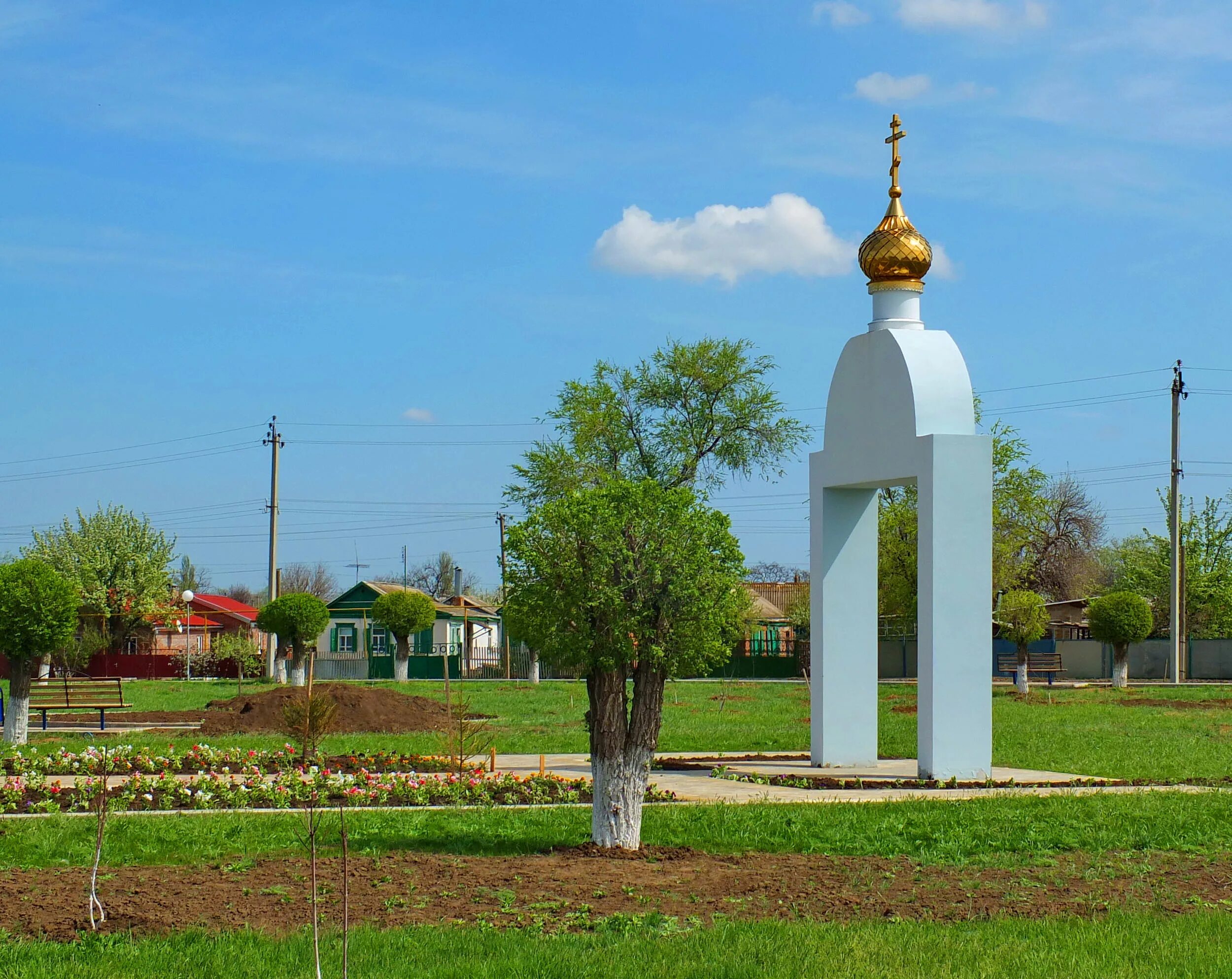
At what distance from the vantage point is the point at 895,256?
541 inches

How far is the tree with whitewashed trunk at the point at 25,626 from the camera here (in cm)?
1609

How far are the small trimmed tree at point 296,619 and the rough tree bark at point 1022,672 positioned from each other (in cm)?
1674

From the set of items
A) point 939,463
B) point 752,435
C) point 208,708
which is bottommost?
point 208,708

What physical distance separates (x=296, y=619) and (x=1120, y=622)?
70.2 feet

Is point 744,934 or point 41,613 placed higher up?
point 41,613

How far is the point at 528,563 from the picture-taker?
8.20 m

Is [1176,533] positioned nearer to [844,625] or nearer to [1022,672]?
[1022,672]

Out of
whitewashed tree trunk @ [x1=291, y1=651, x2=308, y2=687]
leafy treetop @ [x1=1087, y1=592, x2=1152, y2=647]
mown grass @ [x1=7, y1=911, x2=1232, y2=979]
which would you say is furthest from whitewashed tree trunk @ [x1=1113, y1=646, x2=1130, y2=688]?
mown grass @ [x1=7, y1=911, x2=1232, y2=979]

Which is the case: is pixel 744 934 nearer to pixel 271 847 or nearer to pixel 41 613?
pixel 271 847

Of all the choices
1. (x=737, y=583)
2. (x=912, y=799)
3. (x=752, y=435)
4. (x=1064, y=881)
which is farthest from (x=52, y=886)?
(x=752, y=435)

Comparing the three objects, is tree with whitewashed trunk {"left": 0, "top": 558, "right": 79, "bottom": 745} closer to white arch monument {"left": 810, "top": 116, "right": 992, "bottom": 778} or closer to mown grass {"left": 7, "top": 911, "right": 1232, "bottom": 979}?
white arch monument {"left": 810, "top": 116, "right": 992, "bottom": 778}

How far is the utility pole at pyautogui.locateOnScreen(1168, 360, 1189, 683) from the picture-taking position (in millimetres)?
38562

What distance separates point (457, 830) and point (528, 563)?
2013 mm

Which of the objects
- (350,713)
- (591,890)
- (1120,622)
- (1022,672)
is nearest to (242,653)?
(350,713)
